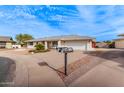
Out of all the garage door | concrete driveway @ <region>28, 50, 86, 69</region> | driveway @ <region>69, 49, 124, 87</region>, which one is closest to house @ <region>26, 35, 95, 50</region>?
the garage door

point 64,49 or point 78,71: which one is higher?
point 64,49

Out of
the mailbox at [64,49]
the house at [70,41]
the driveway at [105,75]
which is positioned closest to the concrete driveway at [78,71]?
the driveway at [105,75]

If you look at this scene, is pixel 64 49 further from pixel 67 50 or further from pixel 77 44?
pixel 77 44

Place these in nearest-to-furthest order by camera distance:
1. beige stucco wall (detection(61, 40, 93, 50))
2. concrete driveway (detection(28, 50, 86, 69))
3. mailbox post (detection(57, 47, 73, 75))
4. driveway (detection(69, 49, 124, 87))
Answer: driveway (detection(69, 49, 124, 87)) < mailbox post (detection(57, 47, 73, 75)) < concrete driveway (detection(28, 50, 86, 69)) < beige stucco wall (detection(61, 40, 93, 50))

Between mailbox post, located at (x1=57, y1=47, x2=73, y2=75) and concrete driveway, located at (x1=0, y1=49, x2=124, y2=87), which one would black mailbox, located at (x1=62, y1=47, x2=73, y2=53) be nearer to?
mailbox post, located at (x1=57, y1=47, x2=73, y2=75)

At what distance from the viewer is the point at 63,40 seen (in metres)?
5.43

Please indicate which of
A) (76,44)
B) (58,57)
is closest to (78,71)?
(58,57)

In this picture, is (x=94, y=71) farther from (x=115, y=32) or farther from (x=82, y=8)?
(x=82, y=8)

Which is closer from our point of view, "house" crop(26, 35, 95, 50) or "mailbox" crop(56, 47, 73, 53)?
"house" crop(26, 35, 95, 50)

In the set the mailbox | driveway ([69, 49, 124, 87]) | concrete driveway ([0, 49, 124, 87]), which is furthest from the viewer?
the mailbox

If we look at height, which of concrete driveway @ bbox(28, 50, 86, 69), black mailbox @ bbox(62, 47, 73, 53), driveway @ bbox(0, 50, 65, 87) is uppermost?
black mailbox @ bbox(62, 47, 73, 53)

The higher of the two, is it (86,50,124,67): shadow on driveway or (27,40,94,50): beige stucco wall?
(27,40,94,50): beige stucco wall

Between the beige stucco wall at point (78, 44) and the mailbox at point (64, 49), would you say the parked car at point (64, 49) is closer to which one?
the mailbox at point (64, 49)
